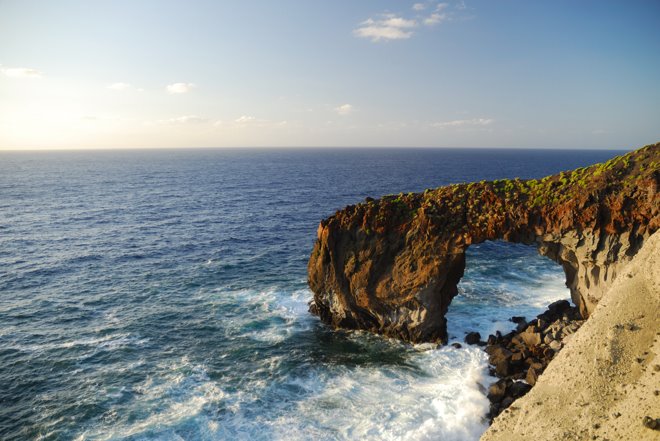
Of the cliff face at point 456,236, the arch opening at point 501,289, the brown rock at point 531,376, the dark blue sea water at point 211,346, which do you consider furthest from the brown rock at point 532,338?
the cliff face at point 456,236

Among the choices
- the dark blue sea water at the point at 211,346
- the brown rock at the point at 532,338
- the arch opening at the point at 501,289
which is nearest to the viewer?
the dark blue sea water at the point at 211,346

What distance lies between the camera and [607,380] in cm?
2011

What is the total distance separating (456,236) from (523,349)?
11.5m

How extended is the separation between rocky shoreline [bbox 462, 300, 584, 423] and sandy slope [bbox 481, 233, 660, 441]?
8406mm

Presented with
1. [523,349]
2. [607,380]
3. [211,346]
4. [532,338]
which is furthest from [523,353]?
[211,346]

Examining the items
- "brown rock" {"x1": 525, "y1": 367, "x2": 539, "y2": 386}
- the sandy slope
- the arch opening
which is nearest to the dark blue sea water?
the arch opening

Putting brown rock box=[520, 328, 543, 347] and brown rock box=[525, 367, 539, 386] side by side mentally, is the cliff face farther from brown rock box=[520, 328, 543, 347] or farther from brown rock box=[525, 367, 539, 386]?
brown rock box=[525, 367, 539, 386]

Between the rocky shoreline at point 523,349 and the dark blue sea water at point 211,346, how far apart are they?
1.37m

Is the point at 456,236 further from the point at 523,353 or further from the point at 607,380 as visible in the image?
the point at 607,380

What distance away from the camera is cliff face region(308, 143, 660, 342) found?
109 feet

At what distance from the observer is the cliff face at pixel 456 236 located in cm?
3319

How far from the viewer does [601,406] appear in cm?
1927

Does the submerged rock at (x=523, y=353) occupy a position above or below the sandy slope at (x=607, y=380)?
below

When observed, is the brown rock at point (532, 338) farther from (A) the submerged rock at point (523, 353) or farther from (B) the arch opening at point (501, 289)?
(B) the arch opening at point (501, 289)
